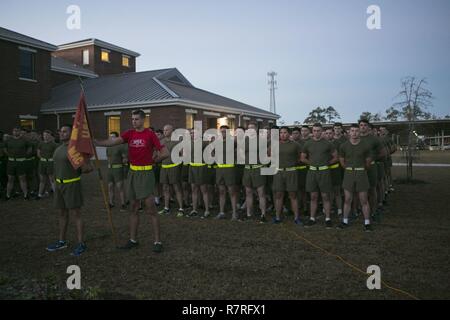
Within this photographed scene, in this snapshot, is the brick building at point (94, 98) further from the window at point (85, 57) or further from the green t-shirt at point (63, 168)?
the green t-shirt at point (63, 168)

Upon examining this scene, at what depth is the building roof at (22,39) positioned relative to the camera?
862 inches

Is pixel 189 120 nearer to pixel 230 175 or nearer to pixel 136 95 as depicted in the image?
pixel 136 95

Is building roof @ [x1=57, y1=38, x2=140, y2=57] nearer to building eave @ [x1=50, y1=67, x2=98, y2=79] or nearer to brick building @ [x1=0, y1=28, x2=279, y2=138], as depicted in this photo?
building eave @ [x1=50, y1=67, x2=98, y2=79]

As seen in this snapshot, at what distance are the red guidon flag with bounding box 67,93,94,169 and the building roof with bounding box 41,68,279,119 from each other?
1512 cm

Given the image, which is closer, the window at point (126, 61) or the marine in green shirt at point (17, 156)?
the marine in green shirt at point (17, 156)

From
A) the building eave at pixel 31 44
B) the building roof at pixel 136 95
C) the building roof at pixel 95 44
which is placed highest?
the building roof at pixel 95 44

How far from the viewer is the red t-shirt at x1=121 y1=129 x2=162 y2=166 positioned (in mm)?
5836

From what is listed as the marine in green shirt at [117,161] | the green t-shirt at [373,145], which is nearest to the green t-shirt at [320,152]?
the green t-shirt at [373,145]

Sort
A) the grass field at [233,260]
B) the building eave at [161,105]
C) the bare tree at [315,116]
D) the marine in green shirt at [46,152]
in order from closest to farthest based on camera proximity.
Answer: the grass field at [233,260], the marine in green shirt at [46,152], the building eave at [161,105], the bare tree at [315,116]

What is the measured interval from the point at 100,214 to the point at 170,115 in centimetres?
1287

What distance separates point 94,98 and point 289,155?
829 inches

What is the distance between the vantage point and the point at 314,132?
7.93m

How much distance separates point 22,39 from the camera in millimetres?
22953

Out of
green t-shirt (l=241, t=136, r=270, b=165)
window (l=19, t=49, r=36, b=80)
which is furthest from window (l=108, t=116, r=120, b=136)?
green t-shirt (l=241, t=136, r=270, b=165)
